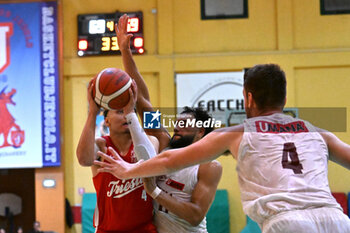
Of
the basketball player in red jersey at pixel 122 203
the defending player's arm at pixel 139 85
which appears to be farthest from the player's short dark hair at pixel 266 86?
the defending player's arm at pixel 139 85

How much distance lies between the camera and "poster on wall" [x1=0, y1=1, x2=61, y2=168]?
29.4ft

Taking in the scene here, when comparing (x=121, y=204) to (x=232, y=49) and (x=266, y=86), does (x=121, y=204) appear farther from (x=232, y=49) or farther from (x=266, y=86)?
(x=232, y=49)

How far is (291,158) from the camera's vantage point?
245cm

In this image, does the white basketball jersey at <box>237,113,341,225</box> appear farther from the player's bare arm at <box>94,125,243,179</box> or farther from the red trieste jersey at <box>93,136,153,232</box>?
the red trieste jersey at <box>93,136,153,232</box>

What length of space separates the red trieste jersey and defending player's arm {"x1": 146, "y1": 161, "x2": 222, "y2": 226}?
188mm

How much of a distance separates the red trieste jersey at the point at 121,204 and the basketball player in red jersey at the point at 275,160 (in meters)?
0.88

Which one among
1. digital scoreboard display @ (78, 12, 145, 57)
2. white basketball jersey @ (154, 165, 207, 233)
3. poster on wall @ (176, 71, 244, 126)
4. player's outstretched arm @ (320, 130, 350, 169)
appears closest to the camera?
player's outstretched arm @ (320, 130, 350, 169)

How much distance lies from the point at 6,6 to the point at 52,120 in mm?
2140

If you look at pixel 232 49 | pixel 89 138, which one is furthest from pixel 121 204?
pixel 232 49

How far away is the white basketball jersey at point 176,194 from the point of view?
3.52 m

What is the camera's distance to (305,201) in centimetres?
236

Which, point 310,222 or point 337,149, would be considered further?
point 337,149

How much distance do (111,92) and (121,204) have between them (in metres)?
0.74

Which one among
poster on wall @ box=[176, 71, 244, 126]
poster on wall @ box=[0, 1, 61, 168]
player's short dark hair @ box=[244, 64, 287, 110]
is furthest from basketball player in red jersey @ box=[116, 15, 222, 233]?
poster on wall @ box=[0, 1, 61, 168]
